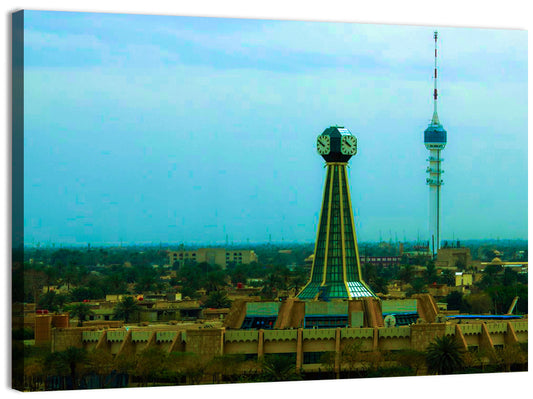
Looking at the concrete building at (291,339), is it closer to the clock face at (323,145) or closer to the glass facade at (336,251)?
the glass facade at (336,251)

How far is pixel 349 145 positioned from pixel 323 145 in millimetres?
635

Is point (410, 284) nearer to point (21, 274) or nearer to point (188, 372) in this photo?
point (188, 372)

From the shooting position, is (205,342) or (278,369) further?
(205,342)

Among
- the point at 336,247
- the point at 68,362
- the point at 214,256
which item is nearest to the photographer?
the point at 68,362

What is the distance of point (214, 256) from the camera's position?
47.3 metres

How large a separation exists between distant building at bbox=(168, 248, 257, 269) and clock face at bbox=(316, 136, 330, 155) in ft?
39.6

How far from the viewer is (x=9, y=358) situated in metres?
23.9

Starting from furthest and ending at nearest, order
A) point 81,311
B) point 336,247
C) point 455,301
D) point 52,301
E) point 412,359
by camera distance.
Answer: point 81,311
point 52,301
point 455,301
point 336,247
point 412,359

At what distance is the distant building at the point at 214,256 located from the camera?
44219 millimetres

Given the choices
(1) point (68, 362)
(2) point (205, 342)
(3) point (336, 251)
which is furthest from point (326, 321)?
(1) point (68, 362)

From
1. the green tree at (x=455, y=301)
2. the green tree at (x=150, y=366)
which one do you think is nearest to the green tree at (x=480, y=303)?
the green tree at (x=455, y=301)

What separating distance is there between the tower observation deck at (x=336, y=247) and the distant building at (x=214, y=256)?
936 centimetres

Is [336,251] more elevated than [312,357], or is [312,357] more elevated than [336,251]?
[336,251]

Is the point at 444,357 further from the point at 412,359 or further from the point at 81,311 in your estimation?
the point at 81,311
